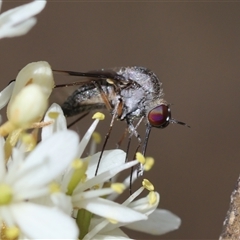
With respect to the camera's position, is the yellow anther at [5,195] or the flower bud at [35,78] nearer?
the yellow anther at [5,195]

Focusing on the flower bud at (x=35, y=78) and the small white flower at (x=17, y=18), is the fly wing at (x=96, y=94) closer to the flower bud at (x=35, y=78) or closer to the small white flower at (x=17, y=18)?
the flower bud at (x=35, y=78)

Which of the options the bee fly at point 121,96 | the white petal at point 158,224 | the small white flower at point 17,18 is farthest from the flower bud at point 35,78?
the bee fly at point 121,96

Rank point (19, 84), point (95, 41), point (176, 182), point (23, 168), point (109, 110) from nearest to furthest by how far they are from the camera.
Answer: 1. point (23, 168)
2. point (19, 84)
3. point (109, 110)
4. point (176, 182)
5. point (95, 41)

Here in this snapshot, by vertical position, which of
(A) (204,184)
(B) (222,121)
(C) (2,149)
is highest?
(C) (2,149)

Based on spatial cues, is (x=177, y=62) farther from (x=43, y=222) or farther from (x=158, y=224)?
(x=43, y=222)

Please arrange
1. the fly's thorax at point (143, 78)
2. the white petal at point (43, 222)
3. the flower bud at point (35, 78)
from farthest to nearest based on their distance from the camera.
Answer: the fly's thorax at point (143, 78), the flower bud at point (35, 78), the white petal at point (43, 222)

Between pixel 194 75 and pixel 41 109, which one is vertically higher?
pixel 41 109

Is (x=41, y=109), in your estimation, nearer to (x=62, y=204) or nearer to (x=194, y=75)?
(x=62, y=204)

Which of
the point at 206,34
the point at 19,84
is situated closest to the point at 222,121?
the point at 206,34
